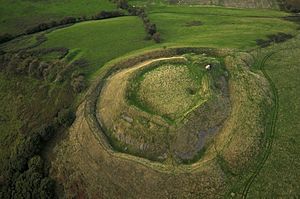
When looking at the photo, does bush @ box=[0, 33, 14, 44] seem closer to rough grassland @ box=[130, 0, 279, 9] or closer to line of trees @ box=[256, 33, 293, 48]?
rough grassland @ box=[130, 0, 279, 9]

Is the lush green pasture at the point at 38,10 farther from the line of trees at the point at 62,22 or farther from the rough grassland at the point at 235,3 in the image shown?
the rough grassland at the point at 235,3

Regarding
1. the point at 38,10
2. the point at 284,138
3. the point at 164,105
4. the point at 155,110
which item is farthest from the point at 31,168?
the point at 38,10

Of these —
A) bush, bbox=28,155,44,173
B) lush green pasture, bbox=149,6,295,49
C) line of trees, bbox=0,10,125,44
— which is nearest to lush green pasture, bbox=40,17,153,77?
line of trees, bbox=0,10,125,44

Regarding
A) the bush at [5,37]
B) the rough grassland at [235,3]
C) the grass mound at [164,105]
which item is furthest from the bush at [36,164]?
the rough grassland at [235,3]

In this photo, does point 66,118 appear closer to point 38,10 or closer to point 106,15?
point 106,15

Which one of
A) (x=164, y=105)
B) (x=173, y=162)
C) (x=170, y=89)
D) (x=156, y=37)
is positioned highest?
(x=170, y=89)
